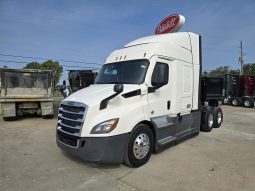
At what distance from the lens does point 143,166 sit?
220 inches

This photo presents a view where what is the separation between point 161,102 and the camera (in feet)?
20.4

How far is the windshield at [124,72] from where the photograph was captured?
5865mm

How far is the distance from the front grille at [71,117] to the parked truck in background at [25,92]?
7.11 meters

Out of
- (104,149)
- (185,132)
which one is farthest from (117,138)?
(185,132)

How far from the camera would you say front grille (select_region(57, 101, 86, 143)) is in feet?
16.7

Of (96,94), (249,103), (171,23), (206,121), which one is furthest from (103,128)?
(249,103)

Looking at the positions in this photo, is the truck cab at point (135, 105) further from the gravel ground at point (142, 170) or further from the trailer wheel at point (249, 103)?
A: the trailer wheel at point (249, 103)

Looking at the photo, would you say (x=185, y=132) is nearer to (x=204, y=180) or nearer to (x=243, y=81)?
(x=204, y=180)

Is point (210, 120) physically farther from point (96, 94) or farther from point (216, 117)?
point (96, 94)

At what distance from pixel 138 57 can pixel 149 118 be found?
58.7 inches

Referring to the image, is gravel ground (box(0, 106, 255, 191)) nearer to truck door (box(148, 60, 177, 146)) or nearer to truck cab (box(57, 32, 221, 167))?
truck cab (box(57, 32, 221, 167))

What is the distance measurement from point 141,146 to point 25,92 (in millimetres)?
8715

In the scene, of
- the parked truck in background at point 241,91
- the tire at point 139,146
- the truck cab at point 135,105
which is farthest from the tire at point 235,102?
the tire at point 139,146

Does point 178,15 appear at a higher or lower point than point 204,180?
higher
